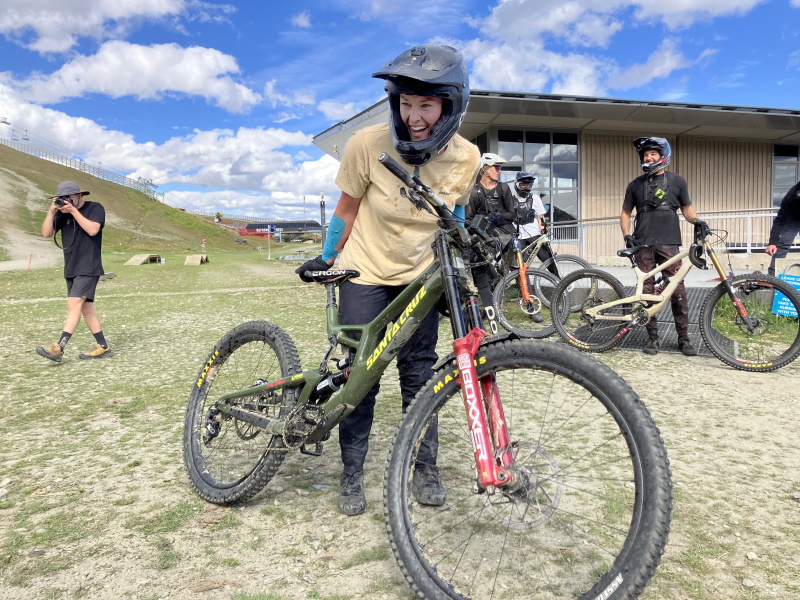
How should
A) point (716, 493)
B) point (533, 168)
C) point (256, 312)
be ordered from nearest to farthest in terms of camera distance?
1. point (716, 493)
2. point (256, 312)
3. point (533, 168)

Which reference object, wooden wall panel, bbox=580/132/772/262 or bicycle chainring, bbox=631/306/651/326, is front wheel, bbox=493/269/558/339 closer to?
bicycle chainring, bbox=631/306/651/326

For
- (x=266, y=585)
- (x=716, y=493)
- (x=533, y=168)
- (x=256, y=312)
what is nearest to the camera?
(x=266, y=585)

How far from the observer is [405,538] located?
1910mm

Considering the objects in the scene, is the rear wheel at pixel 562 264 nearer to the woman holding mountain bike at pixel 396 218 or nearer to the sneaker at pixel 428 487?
the woman holding mountain bike at pixel 396 218

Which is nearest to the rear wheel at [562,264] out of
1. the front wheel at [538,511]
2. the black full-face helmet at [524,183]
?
the black full-face helmet at [524,183]

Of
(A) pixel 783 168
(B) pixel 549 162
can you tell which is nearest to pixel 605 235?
(B) pixel 549 162

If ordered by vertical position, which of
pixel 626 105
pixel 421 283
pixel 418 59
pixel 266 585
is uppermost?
pixel 626 105

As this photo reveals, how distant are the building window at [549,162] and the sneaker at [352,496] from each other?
620 inches

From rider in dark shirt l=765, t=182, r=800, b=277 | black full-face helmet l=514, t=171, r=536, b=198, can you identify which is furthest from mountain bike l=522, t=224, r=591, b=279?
rider in dark shirt l=765, t=182, r=800, b=277

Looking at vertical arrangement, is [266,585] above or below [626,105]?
below

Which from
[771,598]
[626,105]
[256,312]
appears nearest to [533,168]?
[626,105]

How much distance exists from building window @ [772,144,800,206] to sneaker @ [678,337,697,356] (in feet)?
57.6

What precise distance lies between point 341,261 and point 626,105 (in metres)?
14.8

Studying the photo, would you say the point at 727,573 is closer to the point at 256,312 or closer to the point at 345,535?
the point at 345,535
